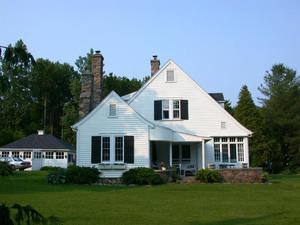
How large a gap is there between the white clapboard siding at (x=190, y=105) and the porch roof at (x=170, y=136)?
1533mm

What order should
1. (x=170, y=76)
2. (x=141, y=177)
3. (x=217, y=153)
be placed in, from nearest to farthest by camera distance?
(x=141, y=177) < (x=217, y=153) < (x=170, y=76)

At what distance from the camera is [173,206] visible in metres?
14.1

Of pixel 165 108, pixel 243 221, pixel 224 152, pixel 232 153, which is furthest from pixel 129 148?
pixel 243 221

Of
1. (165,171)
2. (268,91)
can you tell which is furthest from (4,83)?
(268,91)

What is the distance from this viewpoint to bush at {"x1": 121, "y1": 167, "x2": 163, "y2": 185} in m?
23.6

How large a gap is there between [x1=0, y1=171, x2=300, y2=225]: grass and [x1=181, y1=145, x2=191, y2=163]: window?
9.74 meters

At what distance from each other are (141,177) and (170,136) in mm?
4602

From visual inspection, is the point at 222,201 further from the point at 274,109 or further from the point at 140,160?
the point at 274,109

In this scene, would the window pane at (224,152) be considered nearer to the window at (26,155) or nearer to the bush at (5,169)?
the bush at (5,169)

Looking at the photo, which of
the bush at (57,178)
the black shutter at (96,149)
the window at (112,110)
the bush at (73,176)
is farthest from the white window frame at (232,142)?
the bush at (57,178)

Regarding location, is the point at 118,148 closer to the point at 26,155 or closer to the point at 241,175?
the point at 241,175

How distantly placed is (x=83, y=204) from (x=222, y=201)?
4.64 meters

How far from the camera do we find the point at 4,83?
3799mm

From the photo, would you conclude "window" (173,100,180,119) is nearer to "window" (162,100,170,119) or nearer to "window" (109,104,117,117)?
"window" (162,100,170,119)
